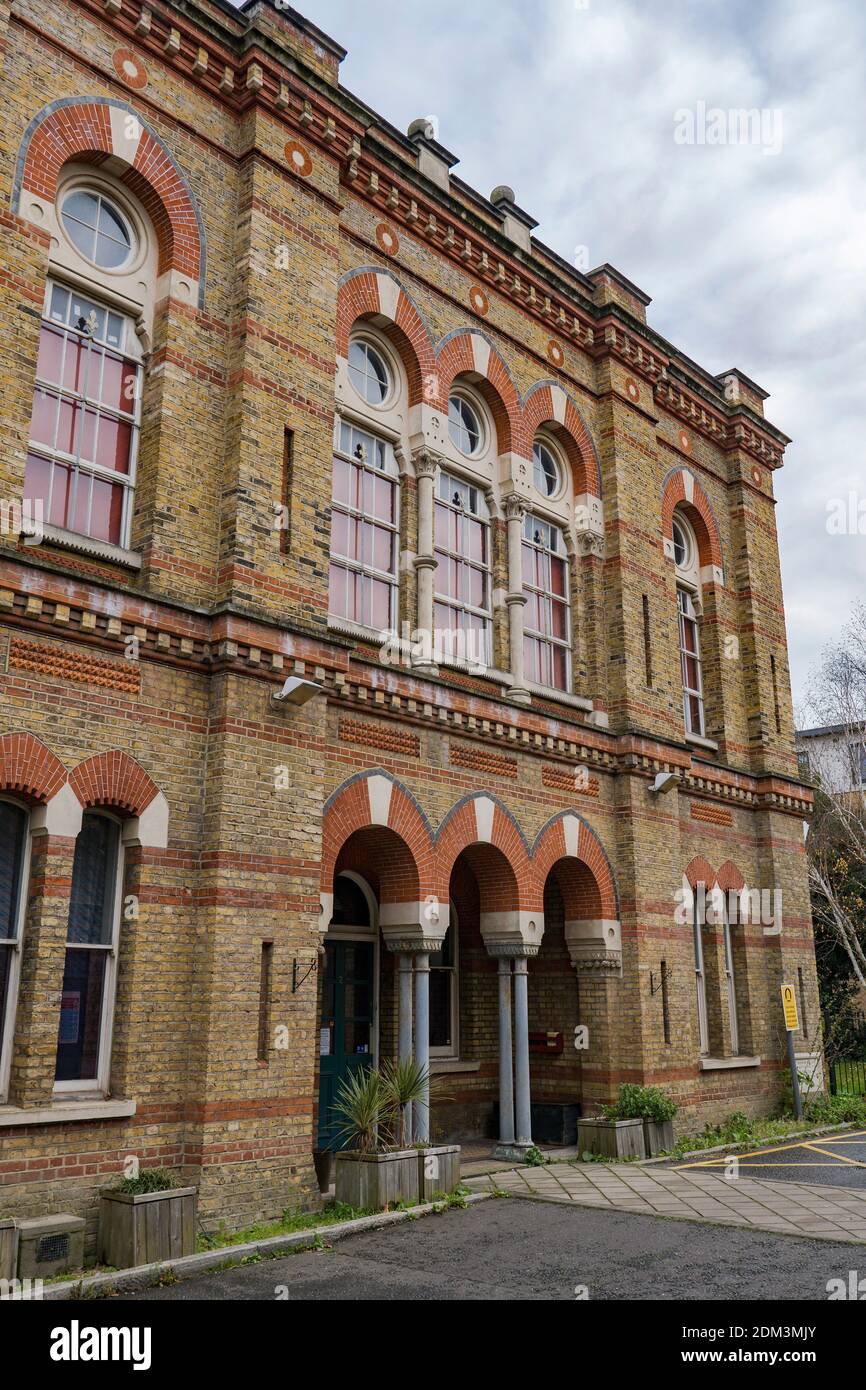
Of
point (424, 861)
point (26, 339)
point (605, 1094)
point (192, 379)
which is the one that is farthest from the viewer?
point (605, 1094)

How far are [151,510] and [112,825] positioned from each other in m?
2.81

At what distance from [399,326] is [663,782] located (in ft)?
22.5

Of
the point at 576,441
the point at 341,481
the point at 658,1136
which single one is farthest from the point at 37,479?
the point at 658,1136

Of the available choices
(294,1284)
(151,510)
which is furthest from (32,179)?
(294,1284)

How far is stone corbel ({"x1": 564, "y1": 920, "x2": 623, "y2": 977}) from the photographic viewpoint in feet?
46.6

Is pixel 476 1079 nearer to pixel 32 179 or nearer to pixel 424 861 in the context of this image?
pixel 424 861

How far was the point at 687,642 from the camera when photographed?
60.5 ft

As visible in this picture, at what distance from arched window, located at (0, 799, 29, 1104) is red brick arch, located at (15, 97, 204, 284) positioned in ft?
17.1

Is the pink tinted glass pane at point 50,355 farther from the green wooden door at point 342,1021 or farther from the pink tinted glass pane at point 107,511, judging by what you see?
the green wooden door at point 342,1021

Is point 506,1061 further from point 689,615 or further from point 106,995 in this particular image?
point 689,615

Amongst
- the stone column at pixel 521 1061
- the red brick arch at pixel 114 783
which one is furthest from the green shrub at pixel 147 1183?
the stone column at pixel 521 1061

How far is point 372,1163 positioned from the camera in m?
9.79

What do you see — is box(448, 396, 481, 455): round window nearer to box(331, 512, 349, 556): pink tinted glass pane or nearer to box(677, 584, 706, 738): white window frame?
box(331, 512, 349, 556): pink tinted glass pane

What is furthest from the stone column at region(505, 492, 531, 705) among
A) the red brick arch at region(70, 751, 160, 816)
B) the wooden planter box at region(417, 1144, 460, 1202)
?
the red brick arch at region(70, 751, 160, 816)
